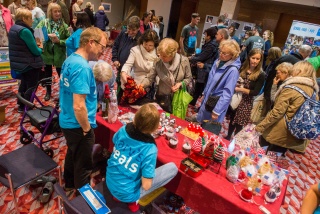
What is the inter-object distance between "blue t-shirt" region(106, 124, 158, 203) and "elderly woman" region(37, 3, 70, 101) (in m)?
2.93

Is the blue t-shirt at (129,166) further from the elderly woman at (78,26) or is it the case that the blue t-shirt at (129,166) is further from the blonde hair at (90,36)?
the elderly woman at (78,26)

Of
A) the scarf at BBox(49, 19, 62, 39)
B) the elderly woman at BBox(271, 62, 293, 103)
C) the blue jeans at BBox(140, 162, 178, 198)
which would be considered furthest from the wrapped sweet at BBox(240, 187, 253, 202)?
the scarf at BBox(49, 19, 62, 39)

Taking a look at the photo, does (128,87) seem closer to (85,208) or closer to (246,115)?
(85,208)

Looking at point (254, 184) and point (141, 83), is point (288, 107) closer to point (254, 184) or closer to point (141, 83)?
point (254, 184)

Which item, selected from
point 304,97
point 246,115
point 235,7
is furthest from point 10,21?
point 235,7

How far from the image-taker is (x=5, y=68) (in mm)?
4211

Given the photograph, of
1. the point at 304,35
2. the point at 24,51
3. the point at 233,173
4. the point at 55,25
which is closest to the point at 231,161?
the point at 233,173

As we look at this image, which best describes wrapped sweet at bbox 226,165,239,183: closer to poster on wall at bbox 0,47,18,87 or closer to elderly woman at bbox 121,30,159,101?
elderly woman at bbox 121,30,159,101

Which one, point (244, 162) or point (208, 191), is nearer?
point (208, 191)

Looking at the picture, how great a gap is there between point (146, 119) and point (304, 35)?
6736 mm

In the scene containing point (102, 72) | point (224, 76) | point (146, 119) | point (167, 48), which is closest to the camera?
point (146, 119)

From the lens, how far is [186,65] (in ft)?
9.20

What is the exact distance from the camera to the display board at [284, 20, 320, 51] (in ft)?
21.1

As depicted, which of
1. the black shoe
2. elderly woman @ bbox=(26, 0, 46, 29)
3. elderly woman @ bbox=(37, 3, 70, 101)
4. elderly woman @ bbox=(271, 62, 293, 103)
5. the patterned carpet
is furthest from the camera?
elderly woman @ bbox=(26, 0, 46, 29)
